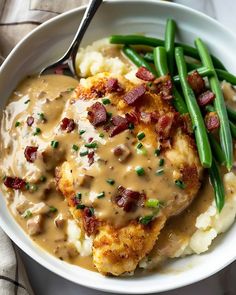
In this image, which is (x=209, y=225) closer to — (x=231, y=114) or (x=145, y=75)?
(x=231, y=114)

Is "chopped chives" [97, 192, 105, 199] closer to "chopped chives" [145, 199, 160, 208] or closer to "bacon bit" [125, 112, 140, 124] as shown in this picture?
"chopped chives" [145, 199, 160, 208]

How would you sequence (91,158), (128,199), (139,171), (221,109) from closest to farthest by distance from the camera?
(128,199) < (139,171) < (91,158) < (221,109)

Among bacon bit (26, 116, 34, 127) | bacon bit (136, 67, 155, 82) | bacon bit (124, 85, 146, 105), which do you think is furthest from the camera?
bacon bit (136, 67, 155, 82)

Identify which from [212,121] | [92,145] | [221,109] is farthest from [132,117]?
[221,109]

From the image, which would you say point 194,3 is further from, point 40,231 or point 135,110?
point 40,231

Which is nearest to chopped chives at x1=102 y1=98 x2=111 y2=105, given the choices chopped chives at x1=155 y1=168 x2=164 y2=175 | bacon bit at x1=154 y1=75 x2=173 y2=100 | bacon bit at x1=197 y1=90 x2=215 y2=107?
bacon bit at x1=154 y1=75 x2=173 y2=100
